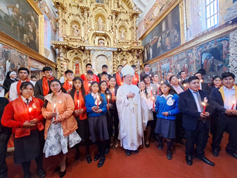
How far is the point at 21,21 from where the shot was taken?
5113mm

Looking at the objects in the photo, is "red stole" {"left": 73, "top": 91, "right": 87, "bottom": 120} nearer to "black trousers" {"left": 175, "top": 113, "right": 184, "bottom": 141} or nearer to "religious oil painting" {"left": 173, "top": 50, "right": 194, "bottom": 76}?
"black trousers" {"left": 175, "top": 113, "right": 184, "bottom": 141}

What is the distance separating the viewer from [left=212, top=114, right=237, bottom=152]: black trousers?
2.29 meters

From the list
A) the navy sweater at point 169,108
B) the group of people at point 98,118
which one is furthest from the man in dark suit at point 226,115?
the navy sweater at point 169,108

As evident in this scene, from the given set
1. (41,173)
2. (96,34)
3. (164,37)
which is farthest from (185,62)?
(96,34)

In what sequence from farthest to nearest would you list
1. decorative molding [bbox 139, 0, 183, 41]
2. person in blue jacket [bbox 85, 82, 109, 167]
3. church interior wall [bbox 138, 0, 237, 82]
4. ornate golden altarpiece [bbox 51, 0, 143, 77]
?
1. ornate golden altarpiece [bbox 51, 0, 143, 77]
2. decorative molding [bbox 139, 0, 183, 41]
3. church interior wall [bbox 138, 0, 237, 82]
4. person in blue jacket [bbox 85, 82, 109, 167]

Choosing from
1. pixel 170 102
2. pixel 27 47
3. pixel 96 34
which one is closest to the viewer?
pixel 170 102

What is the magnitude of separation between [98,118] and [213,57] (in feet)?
19.5

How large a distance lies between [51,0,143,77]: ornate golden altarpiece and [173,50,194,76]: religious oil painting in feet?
13.2

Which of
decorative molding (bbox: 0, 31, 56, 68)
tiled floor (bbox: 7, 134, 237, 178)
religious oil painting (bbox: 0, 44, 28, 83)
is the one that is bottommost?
tiled floor (bbox: 7, 134, 237, 178)

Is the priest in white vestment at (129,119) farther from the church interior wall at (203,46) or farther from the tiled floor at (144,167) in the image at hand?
the church interior wall at (203,46)

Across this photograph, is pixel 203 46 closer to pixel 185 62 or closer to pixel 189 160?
pixel 185 62

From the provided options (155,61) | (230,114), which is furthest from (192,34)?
(230,114)

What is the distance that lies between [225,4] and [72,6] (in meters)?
11.8

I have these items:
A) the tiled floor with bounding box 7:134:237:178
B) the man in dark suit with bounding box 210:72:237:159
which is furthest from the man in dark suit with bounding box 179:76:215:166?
the man in dark suit with bounding box 210:72:237:159
